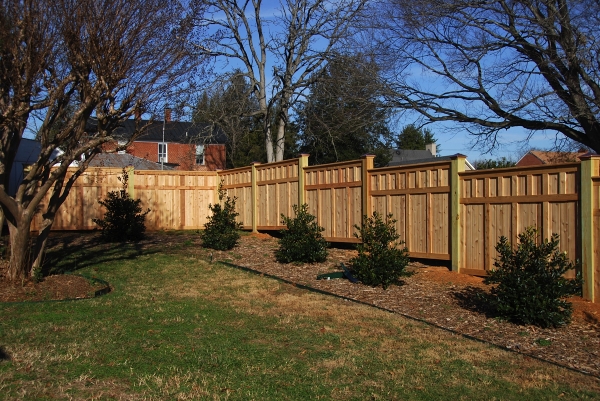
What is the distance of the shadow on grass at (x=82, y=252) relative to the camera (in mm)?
11523

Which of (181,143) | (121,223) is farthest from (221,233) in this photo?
(181,143)

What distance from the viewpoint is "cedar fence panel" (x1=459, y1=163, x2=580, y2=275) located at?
862 cm

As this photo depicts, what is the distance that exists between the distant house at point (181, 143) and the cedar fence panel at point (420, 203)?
15.1ft

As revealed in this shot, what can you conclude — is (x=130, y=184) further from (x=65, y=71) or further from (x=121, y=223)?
(x=65, y=71)

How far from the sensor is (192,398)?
4.64 metres

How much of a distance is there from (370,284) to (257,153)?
2818 centimetres

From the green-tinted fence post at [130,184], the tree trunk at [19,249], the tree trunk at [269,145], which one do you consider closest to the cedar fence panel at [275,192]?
the green-tinted fence post at [130,184]

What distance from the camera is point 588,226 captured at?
8234mm

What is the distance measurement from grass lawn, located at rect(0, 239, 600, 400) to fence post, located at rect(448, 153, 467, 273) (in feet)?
9.07

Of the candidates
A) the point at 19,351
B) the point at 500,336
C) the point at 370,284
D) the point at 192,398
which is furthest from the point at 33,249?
the point at 500,336

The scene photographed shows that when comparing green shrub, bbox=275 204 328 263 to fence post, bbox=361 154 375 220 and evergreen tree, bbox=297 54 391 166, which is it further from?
evergreen tree, bbox=297 54 391 166

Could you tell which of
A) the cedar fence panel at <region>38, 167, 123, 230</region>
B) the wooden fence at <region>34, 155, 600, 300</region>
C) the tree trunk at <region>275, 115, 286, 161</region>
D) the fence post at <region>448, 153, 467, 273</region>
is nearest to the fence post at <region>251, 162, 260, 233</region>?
the wooden fence at <region>34, 155, 600, 300</region>

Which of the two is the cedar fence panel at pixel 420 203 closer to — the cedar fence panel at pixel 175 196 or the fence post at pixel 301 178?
the fence post at pixel 301 178

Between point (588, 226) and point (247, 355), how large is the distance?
207 inches
